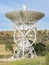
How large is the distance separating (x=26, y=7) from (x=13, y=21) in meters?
5.03

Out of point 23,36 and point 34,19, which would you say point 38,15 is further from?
point 23,36

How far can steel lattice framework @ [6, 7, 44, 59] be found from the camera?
6931cm

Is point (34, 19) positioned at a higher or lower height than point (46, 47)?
higher

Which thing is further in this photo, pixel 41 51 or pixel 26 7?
pixel 41 51

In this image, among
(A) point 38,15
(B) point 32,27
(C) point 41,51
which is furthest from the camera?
(C) point 41,51

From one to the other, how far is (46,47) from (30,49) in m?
14.0

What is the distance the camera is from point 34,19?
2749 inches

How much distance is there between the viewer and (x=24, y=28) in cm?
7288

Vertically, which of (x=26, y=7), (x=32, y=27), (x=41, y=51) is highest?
(x=26, y=7)

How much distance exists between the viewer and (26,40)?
73562 mm

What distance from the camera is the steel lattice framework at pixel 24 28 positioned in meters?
69.3

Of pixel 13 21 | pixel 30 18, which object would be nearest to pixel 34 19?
pixel 30 18

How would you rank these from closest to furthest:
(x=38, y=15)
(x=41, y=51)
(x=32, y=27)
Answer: (x=38, y=15)
(x=32, y=27)
(x=41, y=51)

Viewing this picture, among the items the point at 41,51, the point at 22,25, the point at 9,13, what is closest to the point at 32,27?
the point at 22,25
